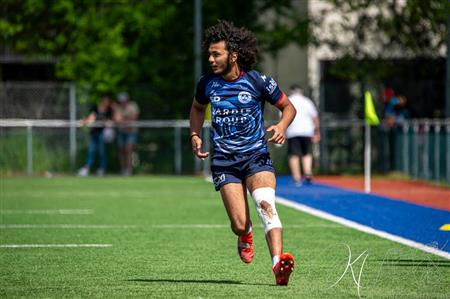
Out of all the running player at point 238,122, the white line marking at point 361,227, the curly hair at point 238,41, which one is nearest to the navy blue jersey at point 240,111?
the running player at point 238,122

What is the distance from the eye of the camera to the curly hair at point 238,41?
907 centimetres

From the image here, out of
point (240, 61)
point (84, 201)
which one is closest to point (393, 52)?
point (84, 201)

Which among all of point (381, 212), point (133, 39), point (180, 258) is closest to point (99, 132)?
point (133, 39)

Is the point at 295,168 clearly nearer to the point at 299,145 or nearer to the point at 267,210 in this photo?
the point at 299,145

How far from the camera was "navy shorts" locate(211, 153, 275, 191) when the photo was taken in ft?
29.7

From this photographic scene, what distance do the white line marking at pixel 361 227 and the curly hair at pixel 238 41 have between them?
2.70m

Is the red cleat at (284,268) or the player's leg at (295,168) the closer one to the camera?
the red cleat at (284,268)

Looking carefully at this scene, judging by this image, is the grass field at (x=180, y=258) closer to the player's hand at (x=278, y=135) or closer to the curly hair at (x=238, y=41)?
the player's hand at (x=278, y=135)

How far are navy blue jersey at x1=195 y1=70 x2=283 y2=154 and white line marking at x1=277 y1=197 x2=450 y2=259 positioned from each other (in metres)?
2.41

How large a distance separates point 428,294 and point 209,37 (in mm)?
2572

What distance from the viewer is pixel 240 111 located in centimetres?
902

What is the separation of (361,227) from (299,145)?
35.0 feet

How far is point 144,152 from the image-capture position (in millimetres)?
32062

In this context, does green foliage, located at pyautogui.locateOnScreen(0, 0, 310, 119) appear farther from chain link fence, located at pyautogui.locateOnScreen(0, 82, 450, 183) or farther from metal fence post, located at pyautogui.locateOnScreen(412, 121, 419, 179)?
metal fence post, located at pyautogui.locateOnScreen(412, 121, 419, 179)
